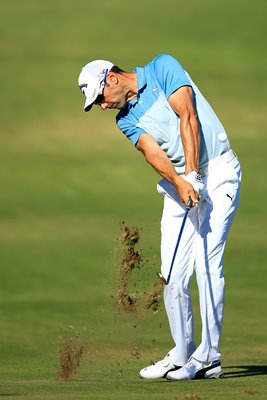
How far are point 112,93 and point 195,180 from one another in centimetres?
76

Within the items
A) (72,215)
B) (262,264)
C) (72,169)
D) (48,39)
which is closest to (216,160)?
(262,264)

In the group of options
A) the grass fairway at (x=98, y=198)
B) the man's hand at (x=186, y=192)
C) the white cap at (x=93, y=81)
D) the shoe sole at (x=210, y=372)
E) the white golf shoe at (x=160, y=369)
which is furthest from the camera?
the grass fairway at (x=98, y=198)

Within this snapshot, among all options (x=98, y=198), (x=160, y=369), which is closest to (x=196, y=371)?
(x=160, y=369)

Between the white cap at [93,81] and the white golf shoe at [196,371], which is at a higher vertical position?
the white cap at [93,81]

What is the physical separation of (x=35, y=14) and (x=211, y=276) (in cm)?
2351

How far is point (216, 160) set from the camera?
9539mm

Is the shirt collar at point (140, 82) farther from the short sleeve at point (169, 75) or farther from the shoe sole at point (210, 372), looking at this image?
the shoe sole at point (210, 372)

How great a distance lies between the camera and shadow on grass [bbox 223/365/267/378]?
32.2ft

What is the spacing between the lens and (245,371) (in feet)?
33.2

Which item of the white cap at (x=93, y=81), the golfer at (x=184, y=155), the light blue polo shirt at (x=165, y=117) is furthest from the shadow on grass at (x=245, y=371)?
the white cap at (x=93, y=81)

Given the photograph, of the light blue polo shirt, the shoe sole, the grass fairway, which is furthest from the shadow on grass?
the light blue polo shirt

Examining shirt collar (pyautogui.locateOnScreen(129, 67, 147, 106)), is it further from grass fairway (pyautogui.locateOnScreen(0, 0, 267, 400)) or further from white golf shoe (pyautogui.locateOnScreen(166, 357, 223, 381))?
grass fairway (pyautogui.locateOnScreen(0, 0, 267, 400))

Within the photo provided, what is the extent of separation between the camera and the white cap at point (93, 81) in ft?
30.8

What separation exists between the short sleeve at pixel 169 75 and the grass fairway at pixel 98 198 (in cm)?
180
